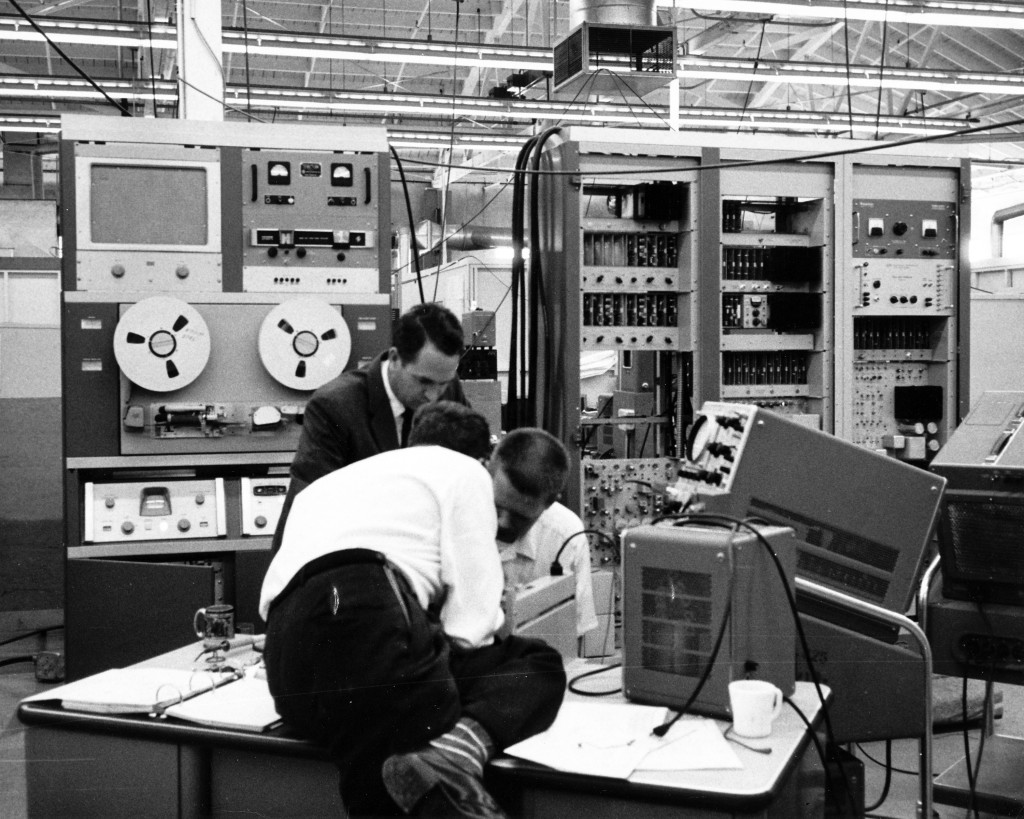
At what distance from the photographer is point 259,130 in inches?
157

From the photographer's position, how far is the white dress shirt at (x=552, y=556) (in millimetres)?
2945

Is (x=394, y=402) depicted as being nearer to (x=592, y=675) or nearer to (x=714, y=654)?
(x=592, y=675)

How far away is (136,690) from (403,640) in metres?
0.65

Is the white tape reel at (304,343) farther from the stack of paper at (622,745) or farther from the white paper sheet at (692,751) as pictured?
the white paper sheet at (692,751)

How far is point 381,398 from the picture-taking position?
2795 mm

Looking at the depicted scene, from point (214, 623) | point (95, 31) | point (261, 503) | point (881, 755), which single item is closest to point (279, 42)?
point (95, 31)

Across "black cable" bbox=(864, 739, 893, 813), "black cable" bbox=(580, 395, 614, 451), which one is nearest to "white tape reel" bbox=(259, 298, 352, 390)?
"black cable" bbox=(580, 395, 614, 451)

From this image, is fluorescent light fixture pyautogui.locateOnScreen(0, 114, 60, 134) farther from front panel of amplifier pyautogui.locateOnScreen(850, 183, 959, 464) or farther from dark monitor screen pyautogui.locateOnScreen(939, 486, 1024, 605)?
dark monitor screen pyautogui.locateOnScreen(939, 486, 1024, 605)

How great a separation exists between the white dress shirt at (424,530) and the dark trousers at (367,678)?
51 mm

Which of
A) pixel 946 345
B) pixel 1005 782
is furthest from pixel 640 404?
pixel 1005 782

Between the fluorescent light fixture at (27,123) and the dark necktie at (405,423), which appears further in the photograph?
the fluorescent light fixture at (27,123)

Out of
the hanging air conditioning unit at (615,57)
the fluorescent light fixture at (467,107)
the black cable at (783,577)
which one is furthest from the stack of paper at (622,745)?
A: the fluorescent light fixture at (467,107)

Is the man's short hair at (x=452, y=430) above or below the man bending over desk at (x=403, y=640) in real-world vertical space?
above

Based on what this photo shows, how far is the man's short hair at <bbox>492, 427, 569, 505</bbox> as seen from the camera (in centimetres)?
248
